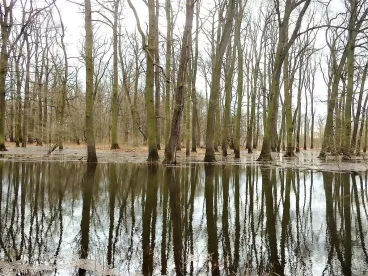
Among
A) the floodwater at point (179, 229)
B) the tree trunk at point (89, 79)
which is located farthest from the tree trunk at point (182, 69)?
the floodwater at point (179, 229)

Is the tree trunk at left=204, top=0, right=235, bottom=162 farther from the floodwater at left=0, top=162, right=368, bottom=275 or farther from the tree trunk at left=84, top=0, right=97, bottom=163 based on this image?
the floodwater at left=0, top=162, right=368, bottom=275

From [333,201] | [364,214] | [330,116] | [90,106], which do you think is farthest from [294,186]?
[330,116]

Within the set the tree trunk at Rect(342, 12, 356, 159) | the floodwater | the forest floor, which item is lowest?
the floodwater

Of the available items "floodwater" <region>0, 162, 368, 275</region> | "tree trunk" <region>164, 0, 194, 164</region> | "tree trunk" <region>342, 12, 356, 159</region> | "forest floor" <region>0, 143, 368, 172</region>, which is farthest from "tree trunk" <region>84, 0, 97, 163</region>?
"tree trunk" <region>342, 12, 356, 159</region>

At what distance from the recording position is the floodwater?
343 centimetres

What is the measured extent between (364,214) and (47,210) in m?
5.56

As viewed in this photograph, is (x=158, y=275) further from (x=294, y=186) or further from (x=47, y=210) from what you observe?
(x=294, y=186)

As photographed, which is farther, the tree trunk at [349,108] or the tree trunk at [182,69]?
the tree trunk at [349,108]

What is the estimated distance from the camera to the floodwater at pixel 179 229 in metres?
3.43

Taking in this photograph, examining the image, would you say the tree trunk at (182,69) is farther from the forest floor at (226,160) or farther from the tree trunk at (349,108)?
the tree trunk at (349,108)

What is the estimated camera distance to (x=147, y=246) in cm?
398

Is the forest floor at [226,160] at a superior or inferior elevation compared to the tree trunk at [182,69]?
inferior

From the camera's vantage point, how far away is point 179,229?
15.7 feet

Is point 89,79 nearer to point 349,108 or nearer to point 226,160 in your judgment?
point 226,160
